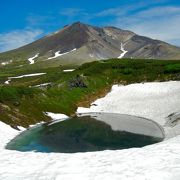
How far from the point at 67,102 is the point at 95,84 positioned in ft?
78.4

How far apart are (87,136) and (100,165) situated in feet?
103

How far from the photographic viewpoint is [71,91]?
105 m

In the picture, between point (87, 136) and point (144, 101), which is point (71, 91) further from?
point (87, 136)

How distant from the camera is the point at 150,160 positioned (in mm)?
27391

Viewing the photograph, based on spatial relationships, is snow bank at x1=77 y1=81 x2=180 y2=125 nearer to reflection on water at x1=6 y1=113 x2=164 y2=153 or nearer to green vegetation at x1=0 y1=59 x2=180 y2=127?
green vegetation at x1=0 y1=59 x2=180 y2=127

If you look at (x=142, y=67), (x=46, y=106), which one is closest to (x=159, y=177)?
(x=46, y=106)

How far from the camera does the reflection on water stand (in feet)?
163

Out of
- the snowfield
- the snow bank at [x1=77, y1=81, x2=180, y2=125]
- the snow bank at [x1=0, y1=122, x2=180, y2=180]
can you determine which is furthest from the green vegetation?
the snow bank at [x1=0, y1=122, x2=180, y2=180]

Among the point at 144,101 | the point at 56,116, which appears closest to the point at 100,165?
the point at 56,116

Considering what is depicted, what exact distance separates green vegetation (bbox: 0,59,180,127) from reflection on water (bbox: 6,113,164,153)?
5557mm

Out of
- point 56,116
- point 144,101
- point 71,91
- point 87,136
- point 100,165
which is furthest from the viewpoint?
point 71,91

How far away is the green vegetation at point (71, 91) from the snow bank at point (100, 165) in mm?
33772

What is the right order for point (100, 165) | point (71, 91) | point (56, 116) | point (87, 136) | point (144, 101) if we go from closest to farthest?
1. point (100, 165)
2. point (87, 136)
3. point (56, 116)
4. point (144, 101)
5. point (71, 91)

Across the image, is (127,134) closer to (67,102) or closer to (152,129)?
(152,129)
